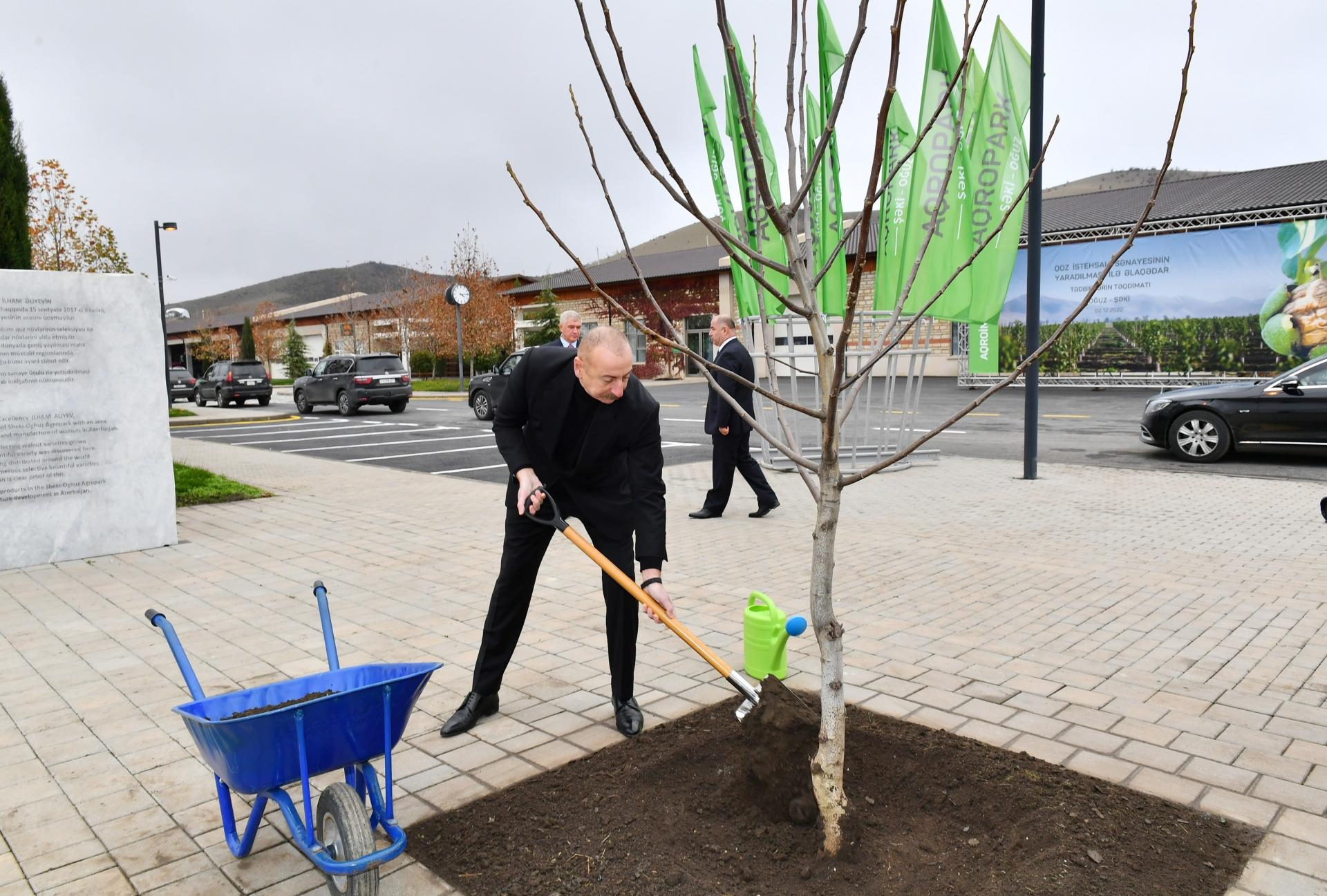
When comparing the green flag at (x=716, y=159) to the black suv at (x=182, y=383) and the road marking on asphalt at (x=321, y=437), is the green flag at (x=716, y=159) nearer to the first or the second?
the road marking on asphalt at (x=321, y=437)

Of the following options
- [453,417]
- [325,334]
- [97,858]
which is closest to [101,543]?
[97,858]

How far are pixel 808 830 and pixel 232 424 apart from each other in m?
24.4

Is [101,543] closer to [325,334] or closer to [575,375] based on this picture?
[575,375]

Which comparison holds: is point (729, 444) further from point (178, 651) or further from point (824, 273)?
point (824, 273)

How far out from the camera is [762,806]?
2863 mm

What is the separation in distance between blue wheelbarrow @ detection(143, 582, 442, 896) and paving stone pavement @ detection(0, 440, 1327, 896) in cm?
23

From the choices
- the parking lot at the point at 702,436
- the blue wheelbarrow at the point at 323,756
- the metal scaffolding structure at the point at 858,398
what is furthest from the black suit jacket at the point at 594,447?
the parking lot at the point at 702,436

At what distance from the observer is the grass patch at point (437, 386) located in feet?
124

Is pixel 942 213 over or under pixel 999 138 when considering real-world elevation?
under

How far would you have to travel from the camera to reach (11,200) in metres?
8.73

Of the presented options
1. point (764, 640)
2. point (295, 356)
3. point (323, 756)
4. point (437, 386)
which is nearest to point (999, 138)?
point (764, 640)

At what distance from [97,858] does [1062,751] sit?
333cm

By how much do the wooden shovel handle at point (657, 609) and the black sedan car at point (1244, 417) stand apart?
36.5 ft

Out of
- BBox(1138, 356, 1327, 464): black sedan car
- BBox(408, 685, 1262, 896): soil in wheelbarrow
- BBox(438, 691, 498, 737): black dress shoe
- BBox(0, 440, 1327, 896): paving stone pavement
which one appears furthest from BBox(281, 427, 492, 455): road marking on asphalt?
BBox(408, 685, 1262, 896): soil in wheelbarrow
